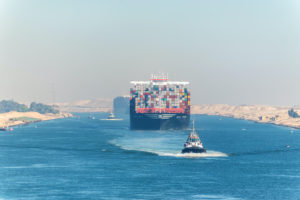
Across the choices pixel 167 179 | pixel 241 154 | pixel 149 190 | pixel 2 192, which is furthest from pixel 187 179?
pixel 241 154

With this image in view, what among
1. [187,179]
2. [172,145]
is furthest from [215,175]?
[172,145]

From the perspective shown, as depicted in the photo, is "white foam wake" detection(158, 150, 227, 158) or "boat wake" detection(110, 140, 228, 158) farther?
"boat wake" detection(110, 140, 228, 158)

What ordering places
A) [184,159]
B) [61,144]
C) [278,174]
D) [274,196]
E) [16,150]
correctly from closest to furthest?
[274,196] < [278,174] < [184,159] < [16,150] < [61,144]

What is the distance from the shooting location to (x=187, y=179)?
11594 centimetres

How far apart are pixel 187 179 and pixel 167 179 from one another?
148 inches

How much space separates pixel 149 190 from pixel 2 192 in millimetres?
24455

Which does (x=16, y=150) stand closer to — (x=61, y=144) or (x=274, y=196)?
(x=61, y=144)

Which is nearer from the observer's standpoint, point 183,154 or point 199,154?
point 199,154

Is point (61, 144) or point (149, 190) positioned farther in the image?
point (61, 144)

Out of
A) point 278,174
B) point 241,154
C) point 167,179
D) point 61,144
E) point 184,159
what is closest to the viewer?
point 167,179

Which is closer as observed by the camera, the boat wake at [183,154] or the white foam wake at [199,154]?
the white foam wake at [199,154]

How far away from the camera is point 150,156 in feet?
502

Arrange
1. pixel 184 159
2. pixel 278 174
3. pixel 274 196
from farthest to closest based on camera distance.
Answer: pixel 184 159 → pixel 278 174 → pixel 274 196

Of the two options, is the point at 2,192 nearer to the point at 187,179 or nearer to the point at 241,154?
the point at 187,179
